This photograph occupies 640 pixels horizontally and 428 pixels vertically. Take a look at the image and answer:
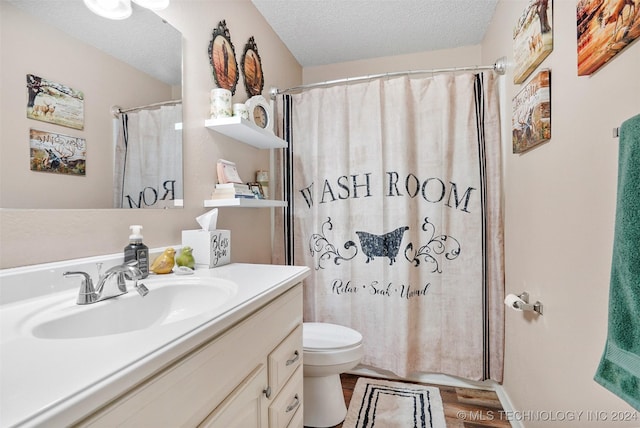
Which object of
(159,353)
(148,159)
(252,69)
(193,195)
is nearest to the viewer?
(159,353)

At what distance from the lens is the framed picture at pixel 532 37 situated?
1.15 meters

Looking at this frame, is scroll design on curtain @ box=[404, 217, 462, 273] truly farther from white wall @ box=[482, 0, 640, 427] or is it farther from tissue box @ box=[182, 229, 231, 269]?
tissue box @ box=[182, 229, 231, 269]

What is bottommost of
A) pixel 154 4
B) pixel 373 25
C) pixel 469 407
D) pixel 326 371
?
pixel 469 407

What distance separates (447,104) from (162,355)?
1940 millimetres

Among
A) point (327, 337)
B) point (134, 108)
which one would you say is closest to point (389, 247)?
point (327, 337)

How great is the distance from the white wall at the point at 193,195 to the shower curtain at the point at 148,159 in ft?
0.16

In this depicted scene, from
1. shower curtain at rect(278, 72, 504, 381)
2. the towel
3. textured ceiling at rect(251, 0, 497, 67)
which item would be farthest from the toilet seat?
textured ceiling at rect(251, 0, 497, 67)

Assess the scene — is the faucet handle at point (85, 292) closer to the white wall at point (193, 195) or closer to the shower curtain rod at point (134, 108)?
the white wall at point (193, 195)

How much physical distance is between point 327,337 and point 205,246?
0.86 m

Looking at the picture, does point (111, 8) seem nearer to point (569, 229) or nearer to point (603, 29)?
point (603, 29)

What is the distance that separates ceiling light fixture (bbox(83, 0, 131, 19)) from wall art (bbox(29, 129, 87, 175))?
0.43m

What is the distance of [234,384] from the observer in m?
0.71

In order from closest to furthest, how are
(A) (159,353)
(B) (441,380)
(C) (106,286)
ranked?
(A) (159,353)
(C) (106,286)
(B) (441,380)

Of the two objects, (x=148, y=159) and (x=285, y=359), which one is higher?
(x=148, y=159)
